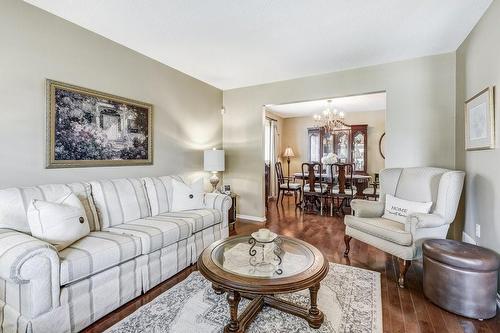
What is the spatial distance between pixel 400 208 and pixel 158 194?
273 centimetres

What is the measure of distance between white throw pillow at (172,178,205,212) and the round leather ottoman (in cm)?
243

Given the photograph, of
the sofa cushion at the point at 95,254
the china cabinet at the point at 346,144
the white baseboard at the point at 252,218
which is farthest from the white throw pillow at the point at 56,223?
the china cabinet at the point at 346,144

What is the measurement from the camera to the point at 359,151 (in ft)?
22.5

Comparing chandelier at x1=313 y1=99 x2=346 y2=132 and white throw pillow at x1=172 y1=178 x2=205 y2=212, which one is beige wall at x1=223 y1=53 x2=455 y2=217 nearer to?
chandelier at x1=313 y1=99 x2=346 y2=132

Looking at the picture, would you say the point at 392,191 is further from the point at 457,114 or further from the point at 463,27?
the point at 463,27

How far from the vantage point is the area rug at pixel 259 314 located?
1.70 metres

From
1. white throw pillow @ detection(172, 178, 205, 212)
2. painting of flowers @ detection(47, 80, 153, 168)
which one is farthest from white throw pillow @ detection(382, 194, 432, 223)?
painting of flowers @ detection(47, 80, 153, 168)

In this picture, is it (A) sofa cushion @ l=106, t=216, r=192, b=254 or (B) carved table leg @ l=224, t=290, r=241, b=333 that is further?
(A) sofa cushion @ l=106, t=216, r=192, b=254

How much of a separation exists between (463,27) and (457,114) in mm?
1000

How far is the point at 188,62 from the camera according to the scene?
3434 mm

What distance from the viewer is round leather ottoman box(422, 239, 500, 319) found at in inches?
70.0

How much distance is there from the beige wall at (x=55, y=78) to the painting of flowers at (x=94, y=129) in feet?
0.26

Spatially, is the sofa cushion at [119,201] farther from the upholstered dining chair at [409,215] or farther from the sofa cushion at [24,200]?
the upholstered dining chair at [409,215]

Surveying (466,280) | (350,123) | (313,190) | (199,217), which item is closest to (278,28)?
(199,217)
